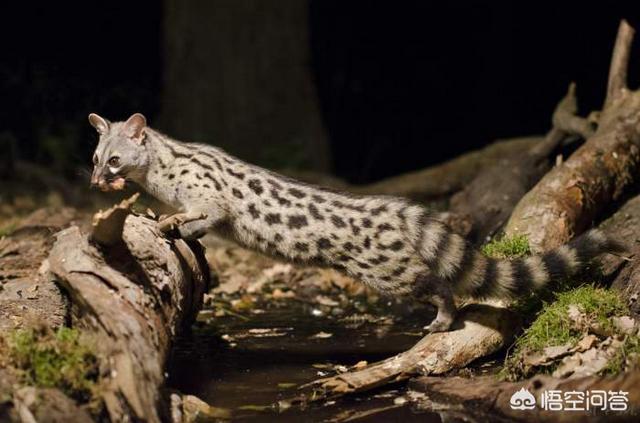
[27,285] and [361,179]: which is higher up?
[361,179]

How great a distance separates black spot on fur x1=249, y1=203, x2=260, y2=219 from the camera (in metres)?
6.41

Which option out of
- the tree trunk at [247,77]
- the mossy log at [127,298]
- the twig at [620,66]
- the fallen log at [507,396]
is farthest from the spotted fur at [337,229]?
the tree trunk at [247,77]

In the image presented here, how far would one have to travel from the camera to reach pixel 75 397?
14.4 ft

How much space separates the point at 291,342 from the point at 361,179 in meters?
7.36

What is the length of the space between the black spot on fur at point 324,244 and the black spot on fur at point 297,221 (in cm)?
16

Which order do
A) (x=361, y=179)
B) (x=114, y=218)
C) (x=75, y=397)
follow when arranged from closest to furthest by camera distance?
(x=75, y=397) → (x=114, y=218) → (x=361, y=179)

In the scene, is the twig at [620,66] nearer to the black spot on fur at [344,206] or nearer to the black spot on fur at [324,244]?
the black spot on fur at [344,206]

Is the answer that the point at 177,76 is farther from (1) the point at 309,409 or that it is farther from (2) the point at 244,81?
(1) the point at 309,409

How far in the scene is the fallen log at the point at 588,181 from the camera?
6.94m

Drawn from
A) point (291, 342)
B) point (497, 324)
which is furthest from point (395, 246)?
point (291, 342)

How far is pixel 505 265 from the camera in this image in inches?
235

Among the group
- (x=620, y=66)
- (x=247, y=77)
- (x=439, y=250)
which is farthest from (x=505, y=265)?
(x=247, y=77)

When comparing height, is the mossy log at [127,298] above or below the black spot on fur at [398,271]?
below

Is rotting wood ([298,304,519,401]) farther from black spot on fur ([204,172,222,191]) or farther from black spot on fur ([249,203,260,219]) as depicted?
black spot on fur ([204,172,222,191])
